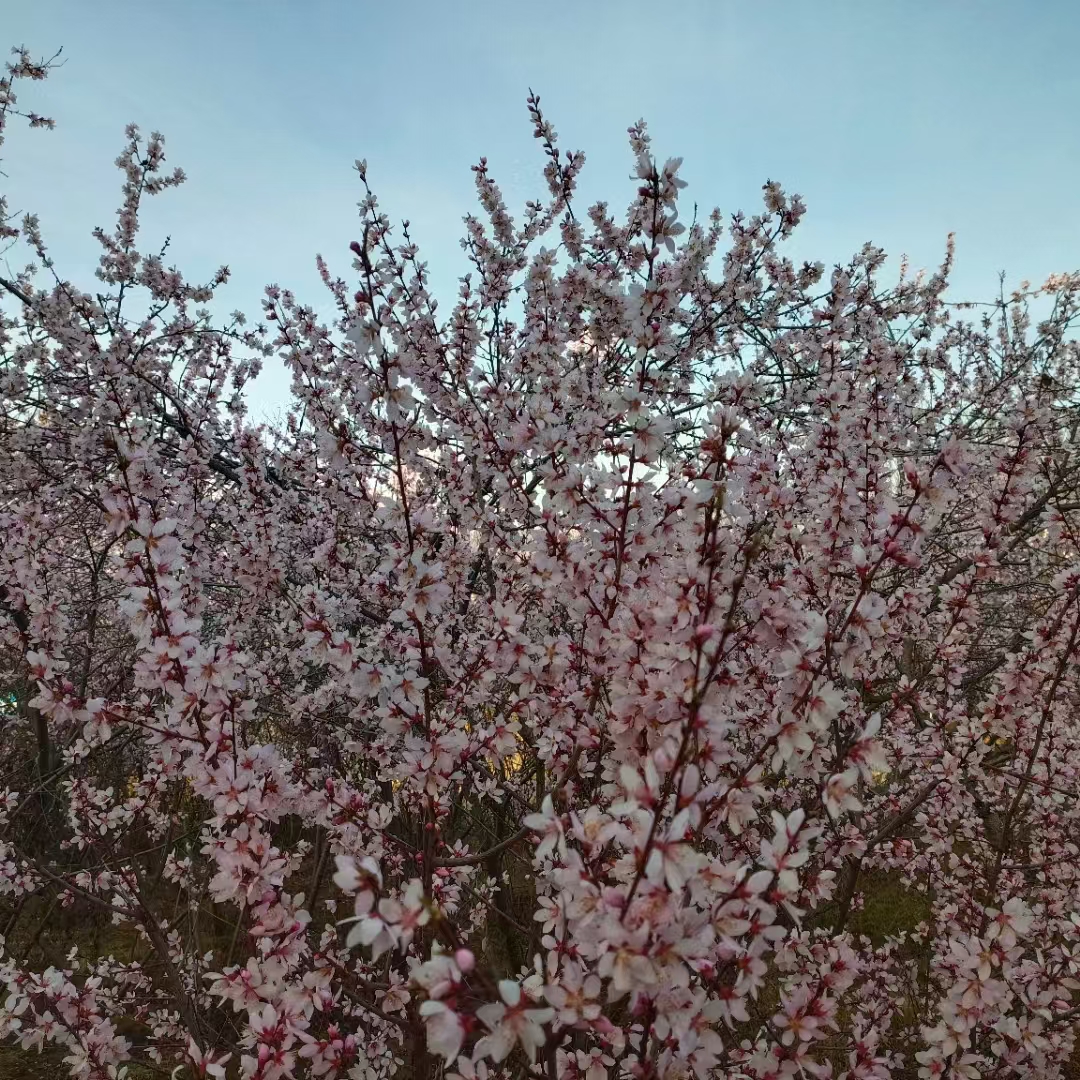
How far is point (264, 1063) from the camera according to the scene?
1864mm

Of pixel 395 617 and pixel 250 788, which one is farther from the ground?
pixel 395 617

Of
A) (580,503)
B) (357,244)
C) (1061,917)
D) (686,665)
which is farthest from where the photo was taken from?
(1061,917)

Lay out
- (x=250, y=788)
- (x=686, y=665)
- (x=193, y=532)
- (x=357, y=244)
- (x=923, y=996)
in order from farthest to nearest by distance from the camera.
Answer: (x=923, y=996) → (x=193, y=532) → (x=357, y=244) → (x=250, y=788) → (x=686, y=665)

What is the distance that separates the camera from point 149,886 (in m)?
7.21

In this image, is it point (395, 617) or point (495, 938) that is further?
point (495, 938)

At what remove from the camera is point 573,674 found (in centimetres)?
285

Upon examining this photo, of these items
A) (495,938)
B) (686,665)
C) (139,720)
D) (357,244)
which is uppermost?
(357,244)

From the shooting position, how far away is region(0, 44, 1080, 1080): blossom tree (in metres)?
1.60

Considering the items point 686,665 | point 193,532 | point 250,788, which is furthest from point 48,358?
point 686,665

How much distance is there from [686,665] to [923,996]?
235 inches

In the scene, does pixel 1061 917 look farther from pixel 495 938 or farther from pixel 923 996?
pixel 495 938

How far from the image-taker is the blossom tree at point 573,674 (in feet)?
5.26

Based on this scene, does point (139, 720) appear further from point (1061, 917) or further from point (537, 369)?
point (1061, 917)

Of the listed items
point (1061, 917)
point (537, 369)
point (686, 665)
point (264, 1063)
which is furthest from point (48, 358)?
point (1061, 917)
